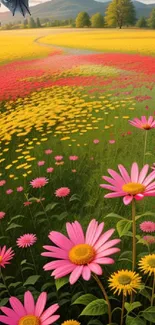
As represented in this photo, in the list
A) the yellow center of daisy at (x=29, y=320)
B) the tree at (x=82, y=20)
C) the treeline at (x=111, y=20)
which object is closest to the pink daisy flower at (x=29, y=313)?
the yellow center of daisy at (x=29, y=320)

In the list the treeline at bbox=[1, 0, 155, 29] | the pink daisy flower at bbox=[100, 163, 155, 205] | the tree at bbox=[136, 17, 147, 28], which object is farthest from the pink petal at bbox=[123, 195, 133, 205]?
the tree at bbox=[136, 17, 147, 28]

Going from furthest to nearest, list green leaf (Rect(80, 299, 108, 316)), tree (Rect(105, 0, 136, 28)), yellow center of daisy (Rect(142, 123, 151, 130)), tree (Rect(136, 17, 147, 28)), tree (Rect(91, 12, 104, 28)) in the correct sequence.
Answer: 1. tree (Rect(136, 17, 147, 28))
2. tree (Rect(91, 12, 104, 28))
3. tree (Rect(105, 0, 136, 28))
4. yellow center of daisy (Rect(142, 123, 151, 130))
5. green leaf (Rect(80, 299, 108, 316))

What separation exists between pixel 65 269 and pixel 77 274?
0.02 meters

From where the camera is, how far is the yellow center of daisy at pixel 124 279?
0.44 meters

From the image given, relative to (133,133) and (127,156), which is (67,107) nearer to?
(133,133)

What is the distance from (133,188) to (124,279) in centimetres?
12

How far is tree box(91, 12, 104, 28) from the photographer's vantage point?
3.98 metres

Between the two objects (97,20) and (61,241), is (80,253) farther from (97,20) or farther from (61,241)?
(97,20)

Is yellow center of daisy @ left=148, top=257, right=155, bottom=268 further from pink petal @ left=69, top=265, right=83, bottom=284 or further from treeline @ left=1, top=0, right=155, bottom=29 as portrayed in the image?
treeline @ left=1, top=0, right=155, bottom=29

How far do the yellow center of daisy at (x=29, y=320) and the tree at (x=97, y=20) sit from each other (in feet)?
12.8

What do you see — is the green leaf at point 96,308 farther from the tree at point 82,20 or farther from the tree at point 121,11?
the tree at point 82,20

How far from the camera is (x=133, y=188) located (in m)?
0.43

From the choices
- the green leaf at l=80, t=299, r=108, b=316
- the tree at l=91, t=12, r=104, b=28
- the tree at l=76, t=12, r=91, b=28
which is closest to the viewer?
the green leaf at l=80, t=299, r=108, b=316

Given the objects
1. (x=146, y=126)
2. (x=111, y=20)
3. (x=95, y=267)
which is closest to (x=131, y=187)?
(x=95, y=267)
